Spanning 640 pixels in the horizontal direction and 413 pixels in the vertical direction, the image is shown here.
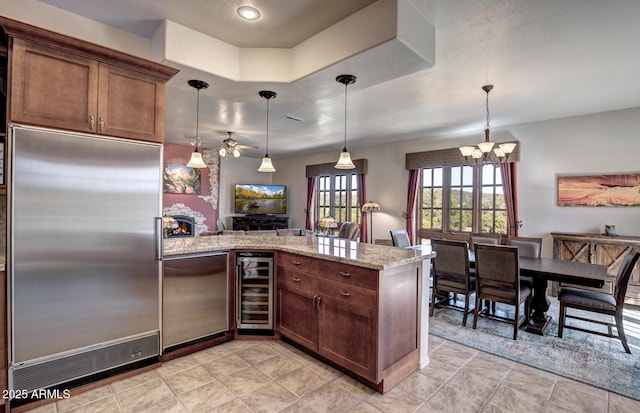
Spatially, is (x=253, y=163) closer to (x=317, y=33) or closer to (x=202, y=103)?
(x=202, y=103)

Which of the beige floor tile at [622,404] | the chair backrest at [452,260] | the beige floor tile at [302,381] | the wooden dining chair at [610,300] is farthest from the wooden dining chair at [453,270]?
the beige floor tile at [302,381]

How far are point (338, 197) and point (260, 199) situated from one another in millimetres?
2420

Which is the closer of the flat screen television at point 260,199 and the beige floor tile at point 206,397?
the beige floor tile at point 206,397

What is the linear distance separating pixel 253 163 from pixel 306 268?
725 cm

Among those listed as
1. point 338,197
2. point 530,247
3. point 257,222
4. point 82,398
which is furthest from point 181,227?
point 530,247

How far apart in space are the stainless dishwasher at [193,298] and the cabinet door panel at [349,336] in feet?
3.44

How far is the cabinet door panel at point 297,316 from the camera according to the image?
2604 mm

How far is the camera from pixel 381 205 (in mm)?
7020

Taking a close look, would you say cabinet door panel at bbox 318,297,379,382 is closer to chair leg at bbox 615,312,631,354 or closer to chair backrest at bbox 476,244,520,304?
chair backrest at bbox 476,244,520,304

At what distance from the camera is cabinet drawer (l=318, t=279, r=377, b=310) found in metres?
2.15

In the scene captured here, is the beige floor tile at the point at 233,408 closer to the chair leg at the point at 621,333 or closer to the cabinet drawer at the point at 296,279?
the cabinet drawer at the point at 296,279

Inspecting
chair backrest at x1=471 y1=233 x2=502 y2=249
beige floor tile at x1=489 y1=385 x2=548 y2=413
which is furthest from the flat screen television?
beige floor tile at x1=489 y1=385 x2=548 y2=413

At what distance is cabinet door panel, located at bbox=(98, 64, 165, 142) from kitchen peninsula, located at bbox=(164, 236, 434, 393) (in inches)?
39.9

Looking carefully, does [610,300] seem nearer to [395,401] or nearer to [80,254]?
[395,401]
